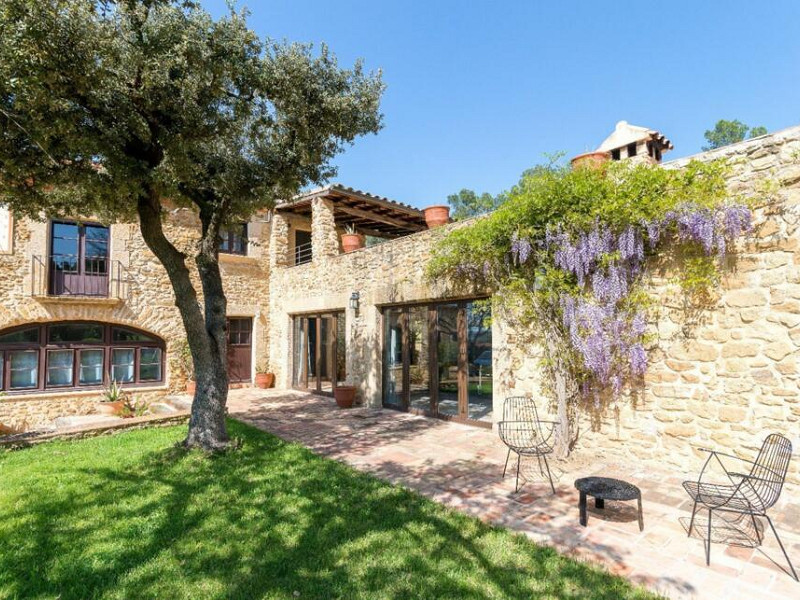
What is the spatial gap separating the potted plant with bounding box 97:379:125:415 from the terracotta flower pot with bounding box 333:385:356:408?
492 cm

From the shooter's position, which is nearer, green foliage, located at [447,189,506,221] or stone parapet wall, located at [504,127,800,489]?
stone parapet wall, located at [504,127,800,489]

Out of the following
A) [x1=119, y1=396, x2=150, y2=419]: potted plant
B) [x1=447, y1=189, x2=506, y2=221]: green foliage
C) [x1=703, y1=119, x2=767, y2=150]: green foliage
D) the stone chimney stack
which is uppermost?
[x1=703, y1=119, x2=767, y2=150]: green foliage

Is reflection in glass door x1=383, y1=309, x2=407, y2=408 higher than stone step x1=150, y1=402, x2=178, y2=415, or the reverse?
reflection in glass door x1=383, y1=309, x2=407, y2=408

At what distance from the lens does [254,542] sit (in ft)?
10.5

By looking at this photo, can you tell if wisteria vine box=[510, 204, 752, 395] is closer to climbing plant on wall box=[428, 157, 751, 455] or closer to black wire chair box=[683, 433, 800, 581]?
climbing plant on wall box=[428, 157, 751, 455]

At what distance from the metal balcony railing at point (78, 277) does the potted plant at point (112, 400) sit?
7.24ft

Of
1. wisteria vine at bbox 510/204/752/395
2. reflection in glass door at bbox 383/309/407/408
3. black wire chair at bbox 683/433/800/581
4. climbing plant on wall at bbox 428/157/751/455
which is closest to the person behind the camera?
black wire chair at bbox 683/433/800/581

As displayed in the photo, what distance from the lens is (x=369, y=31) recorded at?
7547 mm

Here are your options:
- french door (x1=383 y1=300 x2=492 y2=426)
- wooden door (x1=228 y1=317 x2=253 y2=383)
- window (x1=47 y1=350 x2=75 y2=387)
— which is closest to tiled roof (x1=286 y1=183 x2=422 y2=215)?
french door (x1=383 y1=300 x2=492 y2=426)

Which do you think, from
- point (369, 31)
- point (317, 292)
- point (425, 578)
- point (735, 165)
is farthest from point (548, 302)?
point (317, 292)

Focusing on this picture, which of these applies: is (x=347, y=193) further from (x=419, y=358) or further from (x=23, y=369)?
(x=23, y=369)

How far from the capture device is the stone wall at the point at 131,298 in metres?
9.35

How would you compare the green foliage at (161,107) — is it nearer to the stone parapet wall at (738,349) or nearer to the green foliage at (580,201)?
the green foliage at (580,201)

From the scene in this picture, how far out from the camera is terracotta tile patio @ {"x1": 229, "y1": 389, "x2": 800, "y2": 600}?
2721 mm
